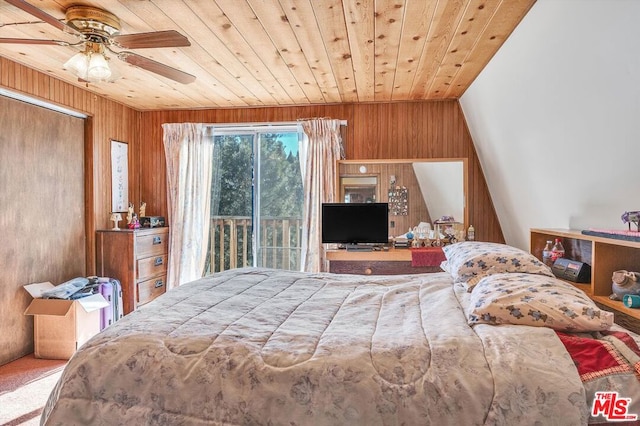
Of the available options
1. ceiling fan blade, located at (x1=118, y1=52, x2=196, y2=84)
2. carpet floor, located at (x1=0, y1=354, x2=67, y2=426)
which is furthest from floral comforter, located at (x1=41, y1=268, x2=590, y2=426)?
ceiling fan blade, located at (x1=118, y1=52, x2=196, y2=84)

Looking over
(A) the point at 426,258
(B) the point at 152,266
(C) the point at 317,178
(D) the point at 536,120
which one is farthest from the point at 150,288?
(D) the point at 536,120

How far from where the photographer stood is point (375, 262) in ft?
12.2

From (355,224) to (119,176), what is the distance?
101 inches

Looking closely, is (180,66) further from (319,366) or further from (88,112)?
(319,366)

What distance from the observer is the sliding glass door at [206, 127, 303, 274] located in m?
4.55

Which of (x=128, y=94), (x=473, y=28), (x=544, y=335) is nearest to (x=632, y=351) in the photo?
(x=544, y=335)

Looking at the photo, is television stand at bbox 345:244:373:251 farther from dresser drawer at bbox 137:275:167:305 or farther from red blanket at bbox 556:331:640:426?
red blanket at bbox 556:331:640:426

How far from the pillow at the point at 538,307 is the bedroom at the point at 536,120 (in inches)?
32.3

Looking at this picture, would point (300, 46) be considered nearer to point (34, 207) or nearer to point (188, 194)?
point (188, 194)

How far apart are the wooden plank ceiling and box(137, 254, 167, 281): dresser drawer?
165 centimetres

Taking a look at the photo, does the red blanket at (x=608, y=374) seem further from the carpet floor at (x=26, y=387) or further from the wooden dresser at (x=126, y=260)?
the wooden dresser at (x=126, y=260)

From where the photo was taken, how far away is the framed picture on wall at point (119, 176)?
4.26m

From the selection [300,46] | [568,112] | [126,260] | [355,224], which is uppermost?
[300,46]

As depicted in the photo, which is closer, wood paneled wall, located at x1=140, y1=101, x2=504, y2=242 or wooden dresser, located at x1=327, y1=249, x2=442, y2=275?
wooden dresser, located at x1=327, y1=249, x2=442, y2=275
